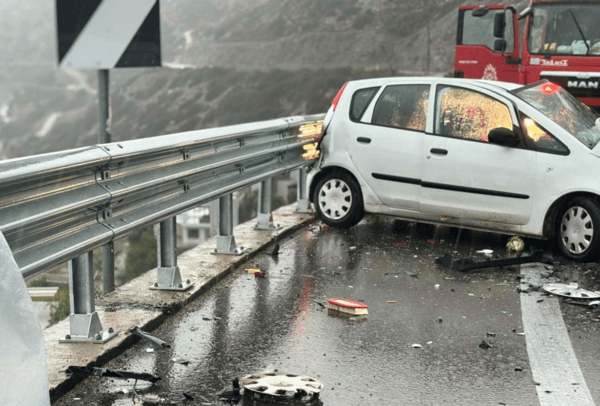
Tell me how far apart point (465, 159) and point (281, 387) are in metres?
4.81

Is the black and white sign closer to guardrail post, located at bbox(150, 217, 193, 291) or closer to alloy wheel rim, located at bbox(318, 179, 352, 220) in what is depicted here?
guardrail post, located at bbox(150, 217, 193, 291)

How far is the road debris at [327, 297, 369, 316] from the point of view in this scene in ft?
20.6

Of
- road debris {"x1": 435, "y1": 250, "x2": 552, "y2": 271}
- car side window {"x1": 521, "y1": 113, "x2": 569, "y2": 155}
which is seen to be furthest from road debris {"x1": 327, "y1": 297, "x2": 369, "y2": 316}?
car side window {"x1": 521, "y1": 113, "x2": 569, "y2": 155}

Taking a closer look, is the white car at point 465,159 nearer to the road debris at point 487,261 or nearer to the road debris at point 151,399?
the road debris at point 487,261

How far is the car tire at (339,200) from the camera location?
9773mm

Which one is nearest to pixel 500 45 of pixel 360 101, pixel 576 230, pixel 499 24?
pixel 499 24

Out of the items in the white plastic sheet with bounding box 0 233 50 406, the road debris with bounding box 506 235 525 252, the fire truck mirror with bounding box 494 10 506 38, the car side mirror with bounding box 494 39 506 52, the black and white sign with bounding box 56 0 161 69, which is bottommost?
the road debris with bounding box 506 235 525 252

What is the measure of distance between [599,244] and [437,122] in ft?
6.74

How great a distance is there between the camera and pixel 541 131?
28.1ft

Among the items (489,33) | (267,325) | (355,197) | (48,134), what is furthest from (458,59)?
(48,134)


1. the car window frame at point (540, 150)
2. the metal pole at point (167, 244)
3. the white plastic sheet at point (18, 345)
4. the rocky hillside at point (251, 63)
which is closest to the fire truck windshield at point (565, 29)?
the car window frame at point (540, 150)

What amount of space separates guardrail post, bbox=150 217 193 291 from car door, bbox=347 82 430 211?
340cm

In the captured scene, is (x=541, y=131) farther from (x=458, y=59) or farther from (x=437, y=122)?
(x=458, y=59)

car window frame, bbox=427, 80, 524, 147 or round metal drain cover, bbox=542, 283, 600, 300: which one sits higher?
car window frame, bbox=427, 80, 524, 147
